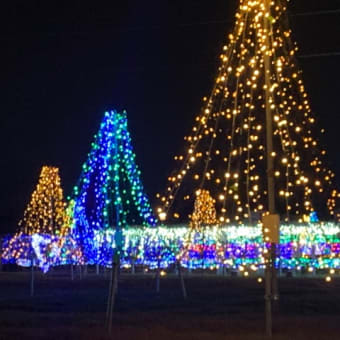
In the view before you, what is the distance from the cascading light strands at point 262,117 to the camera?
1766 centimetres

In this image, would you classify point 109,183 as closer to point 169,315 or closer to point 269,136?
point 169,315

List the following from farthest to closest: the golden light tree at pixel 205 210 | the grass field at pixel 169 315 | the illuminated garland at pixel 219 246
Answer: the golden light tree at pixel 205 210 < the illuminated garland at pixel 219 246 < the grass field at pixel 169 315

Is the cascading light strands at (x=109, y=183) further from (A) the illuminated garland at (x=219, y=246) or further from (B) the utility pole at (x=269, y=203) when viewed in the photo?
(B) the utility pole at (x=269, y=203)

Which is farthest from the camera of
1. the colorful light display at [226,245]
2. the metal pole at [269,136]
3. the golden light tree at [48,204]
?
the golden light tree at [48,204]

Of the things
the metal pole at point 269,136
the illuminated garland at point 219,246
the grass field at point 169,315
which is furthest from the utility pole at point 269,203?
the illuminated garland at point 219,246

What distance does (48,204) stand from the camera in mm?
46844

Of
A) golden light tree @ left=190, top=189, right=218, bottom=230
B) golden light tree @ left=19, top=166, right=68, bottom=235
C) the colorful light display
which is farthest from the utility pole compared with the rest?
golden light tree @ left=19, top=166, right=68, bottom=235

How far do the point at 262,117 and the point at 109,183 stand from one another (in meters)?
12.4

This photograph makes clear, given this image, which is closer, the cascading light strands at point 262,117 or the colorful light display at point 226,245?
the cascading light strands at point 262,117

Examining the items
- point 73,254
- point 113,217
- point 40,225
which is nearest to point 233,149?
point 113,217

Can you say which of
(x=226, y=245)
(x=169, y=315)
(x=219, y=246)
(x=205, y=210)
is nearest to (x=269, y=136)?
(x=169, y=315)

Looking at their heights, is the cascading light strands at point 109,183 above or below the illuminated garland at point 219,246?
above

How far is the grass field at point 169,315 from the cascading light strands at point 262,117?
9.08ft

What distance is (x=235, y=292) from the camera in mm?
29141
